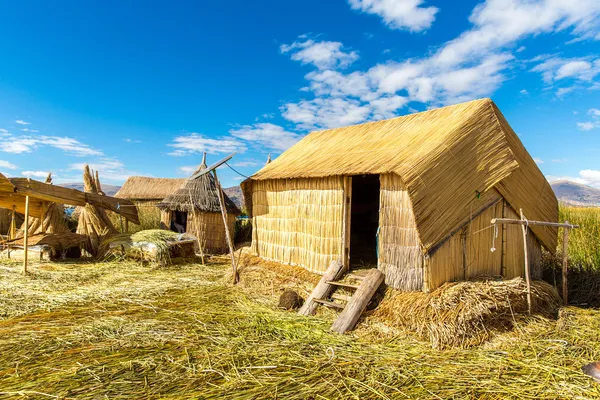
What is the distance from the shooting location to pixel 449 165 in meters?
6.03

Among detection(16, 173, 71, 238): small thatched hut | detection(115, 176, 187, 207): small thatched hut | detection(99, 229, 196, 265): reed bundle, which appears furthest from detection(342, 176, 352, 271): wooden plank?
detection(115, 176, 187, 207): small thatched hut

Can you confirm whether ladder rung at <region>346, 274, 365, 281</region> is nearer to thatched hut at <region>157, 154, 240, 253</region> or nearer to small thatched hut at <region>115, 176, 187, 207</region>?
thatched hut at <region>157, 154, 240, 253</region>

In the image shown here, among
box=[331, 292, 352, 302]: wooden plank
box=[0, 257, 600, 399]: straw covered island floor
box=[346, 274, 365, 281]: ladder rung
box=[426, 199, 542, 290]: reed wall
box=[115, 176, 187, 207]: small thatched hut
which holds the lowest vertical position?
box=[0, 257, 600, 399]: straw covered island floor

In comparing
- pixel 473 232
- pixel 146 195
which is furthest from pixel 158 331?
pixel 146 195

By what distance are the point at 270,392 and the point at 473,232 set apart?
413 centimetres

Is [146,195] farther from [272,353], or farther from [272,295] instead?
[272,353]

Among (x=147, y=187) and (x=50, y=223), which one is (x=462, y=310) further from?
(x=147, y=187)

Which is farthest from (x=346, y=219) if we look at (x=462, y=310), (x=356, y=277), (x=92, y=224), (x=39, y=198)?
(x=92, y=224)

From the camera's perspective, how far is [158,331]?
17.3ft

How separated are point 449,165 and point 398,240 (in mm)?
1440

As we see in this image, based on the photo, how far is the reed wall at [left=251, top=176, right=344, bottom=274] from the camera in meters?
7.32

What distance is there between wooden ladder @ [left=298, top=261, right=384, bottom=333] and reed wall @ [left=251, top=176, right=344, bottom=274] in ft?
1.65

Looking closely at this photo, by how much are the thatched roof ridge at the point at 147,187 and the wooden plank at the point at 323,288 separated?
974 inches

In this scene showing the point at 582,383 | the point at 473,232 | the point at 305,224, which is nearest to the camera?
the point at 582,383
